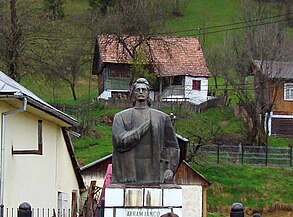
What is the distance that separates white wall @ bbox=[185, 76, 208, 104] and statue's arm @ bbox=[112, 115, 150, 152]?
43.7 m

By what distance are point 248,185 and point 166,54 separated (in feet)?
71.1

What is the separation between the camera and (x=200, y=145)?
44219 millimetres

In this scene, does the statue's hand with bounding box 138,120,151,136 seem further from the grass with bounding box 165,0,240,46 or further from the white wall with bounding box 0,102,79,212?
the grass with bounding box 165,0,240,46

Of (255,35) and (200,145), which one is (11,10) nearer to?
(200,145)

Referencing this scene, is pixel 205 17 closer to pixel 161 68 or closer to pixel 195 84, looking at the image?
pixel 195 84

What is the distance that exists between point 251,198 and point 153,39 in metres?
20.0

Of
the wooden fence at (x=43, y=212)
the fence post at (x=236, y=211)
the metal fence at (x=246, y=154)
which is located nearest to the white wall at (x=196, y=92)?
the metal fence at (x=246, y=154)

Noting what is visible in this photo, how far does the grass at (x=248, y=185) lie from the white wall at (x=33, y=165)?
14.8 meters

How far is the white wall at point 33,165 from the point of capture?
18375 millimetres

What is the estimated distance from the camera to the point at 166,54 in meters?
60.8

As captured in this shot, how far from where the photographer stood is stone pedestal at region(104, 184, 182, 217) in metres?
14.1

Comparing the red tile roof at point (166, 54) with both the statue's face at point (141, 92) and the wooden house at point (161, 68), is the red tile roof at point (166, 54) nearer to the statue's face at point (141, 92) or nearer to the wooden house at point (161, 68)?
the wooden house at point (161, 68)

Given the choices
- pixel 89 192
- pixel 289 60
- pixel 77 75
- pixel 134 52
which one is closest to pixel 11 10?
pixel 89 192

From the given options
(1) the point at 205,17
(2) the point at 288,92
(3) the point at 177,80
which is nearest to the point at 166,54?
(3) the point at 177,80
